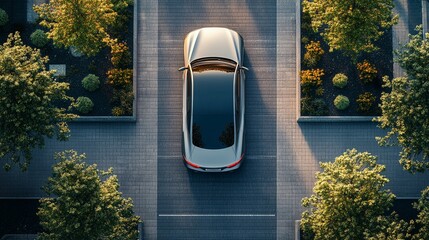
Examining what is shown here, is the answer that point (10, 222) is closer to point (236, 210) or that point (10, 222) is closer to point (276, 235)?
point (236, 210)

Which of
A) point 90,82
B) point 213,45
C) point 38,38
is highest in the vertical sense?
point 38,38

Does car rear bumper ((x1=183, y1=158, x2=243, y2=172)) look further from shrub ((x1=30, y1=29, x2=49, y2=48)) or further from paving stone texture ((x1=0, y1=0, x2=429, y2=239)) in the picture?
shrub ((x1=30, y1=29, x2=49, y2=48))

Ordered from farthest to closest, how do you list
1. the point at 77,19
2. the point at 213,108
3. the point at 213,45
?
the point at 213,45
the point at 213,108
the point at 77,19

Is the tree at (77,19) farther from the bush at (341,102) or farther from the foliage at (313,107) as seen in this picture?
the bush at (341,102)

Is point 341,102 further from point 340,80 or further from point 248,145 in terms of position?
point 248,145

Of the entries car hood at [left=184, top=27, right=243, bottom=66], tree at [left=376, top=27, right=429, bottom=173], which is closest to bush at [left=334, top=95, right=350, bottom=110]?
tree at [left=376, top=27, right=429, bottom=173]

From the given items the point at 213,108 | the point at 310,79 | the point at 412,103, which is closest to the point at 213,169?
the point at 213,108

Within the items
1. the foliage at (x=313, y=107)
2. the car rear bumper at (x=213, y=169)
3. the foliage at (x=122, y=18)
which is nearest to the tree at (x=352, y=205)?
the car rear bumper at (x=213, y=169)
